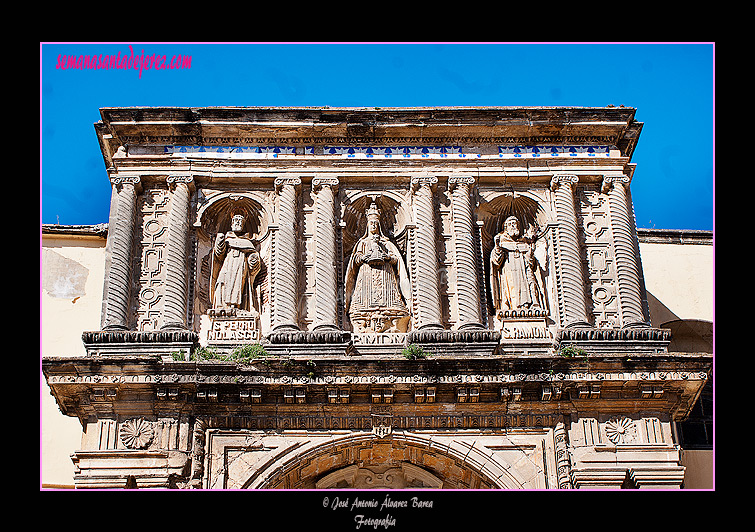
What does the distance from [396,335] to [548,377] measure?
2274 millimetres

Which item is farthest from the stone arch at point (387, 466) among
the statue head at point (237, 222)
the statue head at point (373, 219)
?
the statue head at point (237, 222)

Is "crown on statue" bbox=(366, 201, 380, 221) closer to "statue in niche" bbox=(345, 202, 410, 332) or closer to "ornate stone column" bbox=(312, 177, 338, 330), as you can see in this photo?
"statue in niche" bbox=(345, 202, 410, 332)

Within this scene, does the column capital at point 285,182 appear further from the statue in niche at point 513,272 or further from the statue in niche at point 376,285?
Answer: the statue in niche at point 513,272

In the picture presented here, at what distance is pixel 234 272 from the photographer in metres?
17.3

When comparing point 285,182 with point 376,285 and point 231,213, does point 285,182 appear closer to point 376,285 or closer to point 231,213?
Answer: point 231,213

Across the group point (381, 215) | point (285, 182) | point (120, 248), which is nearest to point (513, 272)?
point (381, 215)

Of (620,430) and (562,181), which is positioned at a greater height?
(562,181)

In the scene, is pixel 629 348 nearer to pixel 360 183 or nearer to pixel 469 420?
pixel 469 420

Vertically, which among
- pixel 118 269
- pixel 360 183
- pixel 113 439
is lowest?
pixel 113 439

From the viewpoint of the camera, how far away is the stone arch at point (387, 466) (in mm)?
15688

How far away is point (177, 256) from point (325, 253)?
2.11 metres

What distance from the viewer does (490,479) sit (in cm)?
1570
